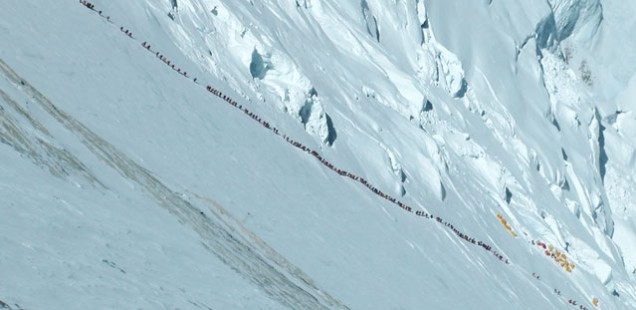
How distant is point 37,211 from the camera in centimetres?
1267

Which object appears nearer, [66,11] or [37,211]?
[37,211]

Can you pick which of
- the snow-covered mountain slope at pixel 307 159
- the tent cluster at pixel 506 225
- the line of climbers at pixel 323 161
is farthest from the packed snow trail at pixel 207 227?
the tent cluster at pixel 506 225

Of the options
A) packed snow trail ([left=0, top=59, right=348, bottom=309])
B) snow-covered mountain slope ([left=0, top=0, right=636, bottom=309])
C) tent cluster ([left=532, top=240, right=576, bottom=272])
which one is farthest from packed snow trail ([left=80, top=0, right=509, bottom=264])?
packed snow trail ([left=0, top=59, right=348, bottom=309])

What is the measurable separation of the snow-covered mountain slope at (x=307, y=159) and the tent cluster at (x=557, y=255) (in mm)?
243

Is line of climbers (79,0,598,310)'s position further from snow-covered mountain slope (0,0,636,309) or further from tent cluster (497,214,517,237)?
tent cluster (497,214,517,237)

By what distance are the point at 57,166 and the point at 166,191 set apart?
422cm

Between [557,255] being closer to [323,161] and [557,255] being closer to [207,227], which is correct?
[323,161]

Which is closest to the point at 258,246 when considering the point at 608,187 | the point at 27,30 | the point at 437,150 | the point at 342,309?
the point at 342,309

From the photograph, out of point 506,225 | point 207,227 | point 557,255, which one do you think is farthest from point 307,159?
point 557,255

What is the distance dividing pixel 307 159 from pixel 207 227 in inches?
751

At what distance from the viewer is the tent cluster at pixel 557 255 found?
74062 millimetres

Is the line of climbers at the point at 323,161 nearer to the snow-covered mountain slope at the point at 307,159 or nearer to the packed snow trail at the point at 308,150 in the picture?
the packed snow trail at the point at 308,150

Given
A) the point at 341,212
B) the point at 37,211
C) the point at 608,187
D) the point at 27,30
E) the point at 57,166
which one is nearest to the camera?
the point at 37,211

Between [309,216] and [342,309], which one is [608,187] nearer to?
[309,216]
